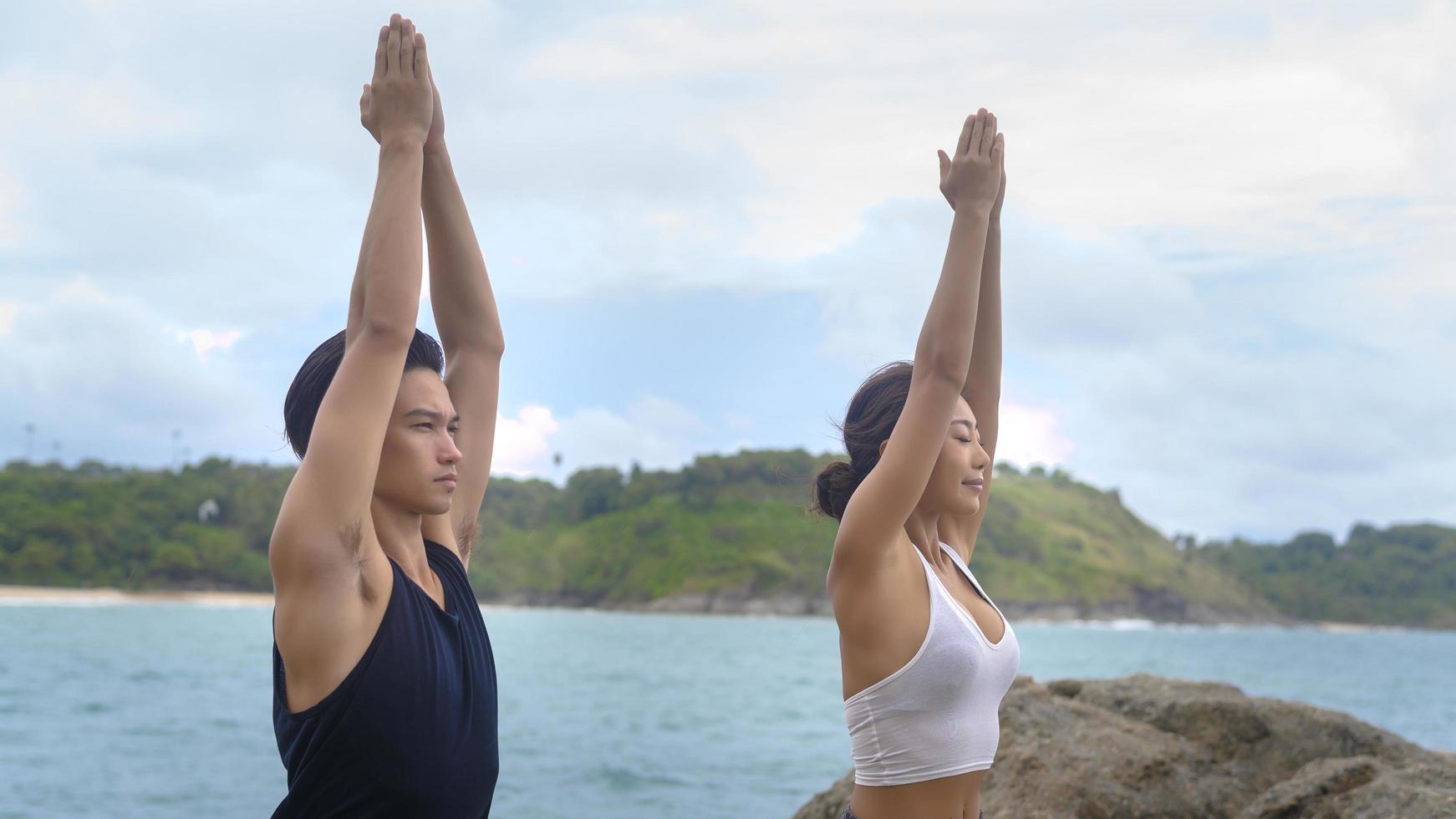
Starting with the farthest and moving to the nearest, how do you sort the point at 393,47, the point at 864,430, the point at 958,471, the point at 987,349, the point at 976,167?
the point at 987,349 → the point at 864,430 → the point at 958,471 → the point at 976,167 → the point at 393,47

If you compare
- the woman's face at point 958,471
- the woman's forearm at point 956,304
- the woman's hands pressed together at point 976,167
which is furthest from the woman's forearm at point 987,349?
the woman's forearm at point 956,304

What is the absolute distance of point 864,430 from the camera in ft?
13.0

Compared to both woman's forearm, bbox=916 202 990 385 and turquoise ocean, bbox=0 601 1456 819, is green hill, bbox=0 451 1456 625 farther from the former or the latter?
woman's forearm, bbox=916 202 990 385

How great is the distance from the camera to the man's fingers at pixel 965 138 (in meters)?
3.69

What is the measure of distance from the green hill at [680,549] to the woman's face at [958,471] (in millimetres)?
70532

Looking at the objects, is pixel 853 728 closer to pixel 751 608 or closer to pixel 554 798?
pixel 554 798

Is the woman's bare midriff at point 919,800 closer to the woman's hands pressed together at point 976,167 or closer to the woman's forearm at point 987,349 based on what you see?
the woman's forearm at point 987,349

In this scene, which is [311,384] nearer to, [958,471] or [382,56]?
[382,56]

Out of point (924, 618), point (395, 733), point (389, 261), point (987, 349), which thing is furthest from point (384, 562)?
point (987, 349)

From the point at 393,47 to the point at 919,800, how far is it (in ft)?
7.54

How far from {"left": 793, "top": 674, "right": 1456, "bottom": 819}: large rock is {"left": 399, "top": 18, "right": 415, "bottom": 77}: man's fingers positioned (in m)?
4.71

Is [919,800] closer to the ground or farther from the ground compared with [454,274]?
closer to the ground

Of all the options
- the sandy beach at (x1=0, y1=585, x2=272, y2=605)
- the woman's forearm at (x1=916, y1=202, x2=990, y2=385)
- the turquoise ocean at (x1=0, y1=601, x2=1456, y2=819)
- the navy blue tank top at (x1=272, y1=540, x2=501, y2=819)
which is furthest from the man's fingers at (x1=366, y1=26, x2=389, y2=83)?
the sandy beach at (x1=0, y1=585, x2=272, y2=605)

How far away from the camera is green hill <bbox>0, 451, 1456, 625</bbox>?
362 feet
